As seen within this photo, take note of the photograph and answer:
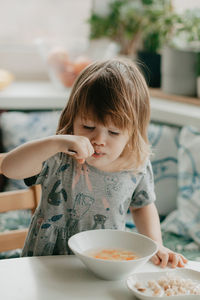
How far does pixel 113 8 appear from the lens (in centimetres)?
246

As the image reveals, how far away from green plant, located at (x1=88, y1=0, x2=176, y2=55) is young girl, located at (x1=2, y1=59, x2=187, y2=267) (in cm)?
123

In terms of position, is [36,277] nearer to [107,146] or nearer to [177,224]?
[107,146]

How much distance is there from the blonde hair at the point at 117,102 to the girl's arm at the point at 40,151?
0.12m

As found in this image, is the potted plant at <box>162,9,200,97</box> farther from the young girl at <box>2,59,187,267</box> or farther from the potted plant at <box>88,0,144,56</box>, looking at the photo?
the young girl at <box>2,59,187,267</box>

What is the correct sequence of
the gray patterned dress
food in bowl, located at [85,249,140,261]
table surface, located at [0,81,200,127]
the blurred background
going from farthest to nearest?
the blurred background < table surface, located at [0,81,200,127] < the gray patterned dress < food in bowl, located at [85,249,140,261]

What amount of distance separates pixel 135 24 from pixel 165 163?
835 millimetres

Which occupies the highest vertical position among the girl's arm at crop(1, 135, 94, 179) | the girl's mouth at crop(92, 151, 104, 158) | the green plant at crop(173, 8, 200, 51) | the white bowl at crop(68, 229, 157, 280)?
the green plant at crop(173, 8, 200, 51)

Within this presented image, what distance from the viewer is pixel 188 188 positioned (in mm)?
1816

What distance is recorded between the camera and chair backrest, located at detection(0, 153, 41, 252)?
4.24 feet

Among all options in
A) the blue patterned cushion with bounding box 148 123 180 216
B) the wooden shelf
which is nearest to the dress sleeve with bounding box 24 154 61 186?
the blue patterned cushion with bounding box 148 123 180 216

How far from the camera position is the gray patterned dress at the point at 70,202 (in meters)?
1.15

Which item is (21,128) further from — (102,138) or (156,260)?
(156,260)

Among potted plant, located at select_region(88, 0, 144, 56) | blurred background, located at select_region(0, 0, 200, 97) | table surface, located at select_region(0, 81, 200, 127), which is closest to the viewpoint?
table surface, located at select_region(0, 81, 200, 127)

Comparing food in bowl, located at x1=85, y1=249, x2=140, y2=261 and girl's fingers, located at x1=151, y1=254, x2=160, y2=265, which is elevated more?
food in bowl, located at x1=85, y1=249, x2=140, y2=261
